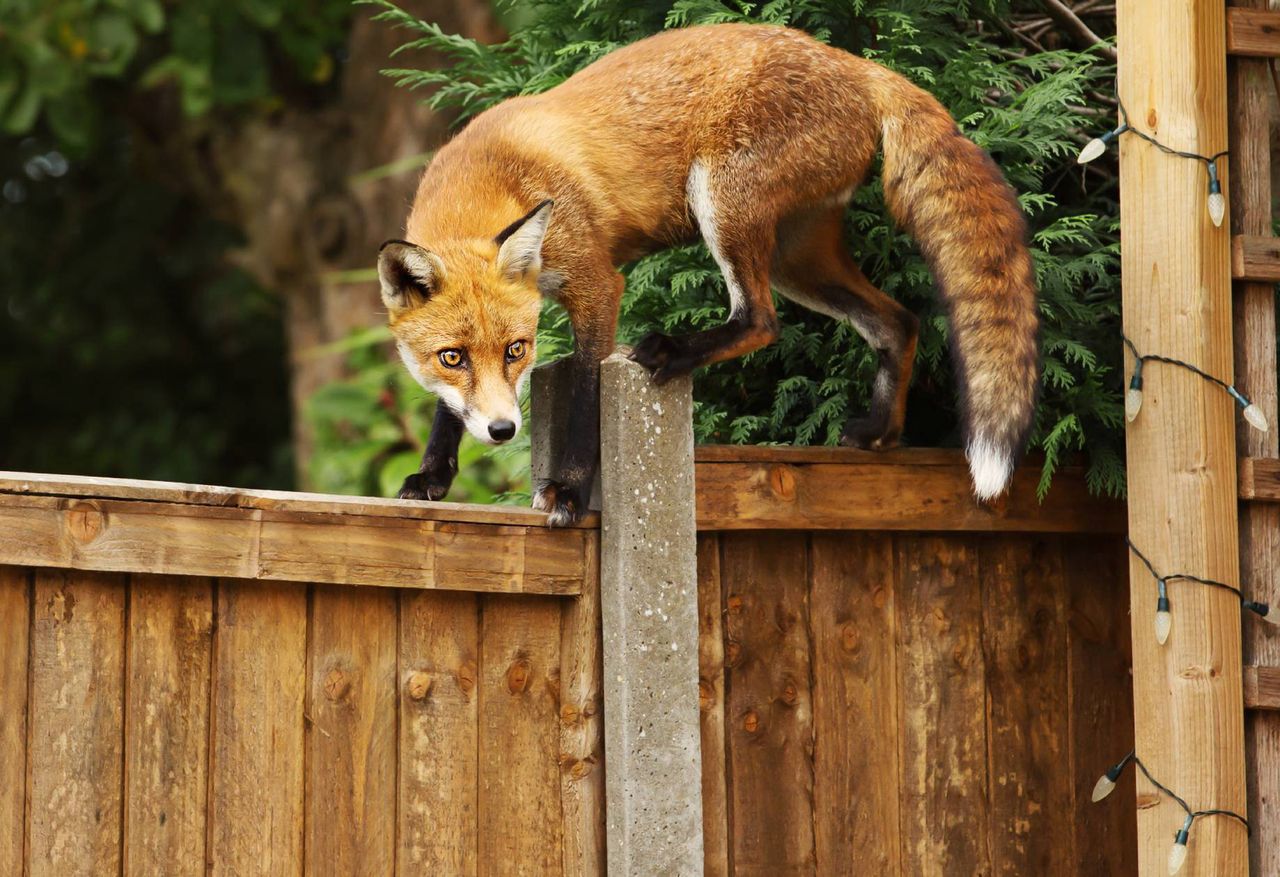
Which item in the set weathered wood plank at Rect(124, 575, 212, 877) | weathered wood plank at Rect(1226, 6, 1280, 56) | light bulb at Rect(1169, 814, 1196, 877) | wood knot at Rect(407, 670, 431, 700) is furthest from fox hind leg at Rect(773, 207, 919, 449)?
weathered wood plank at Rect(124, 575, 212, 877)

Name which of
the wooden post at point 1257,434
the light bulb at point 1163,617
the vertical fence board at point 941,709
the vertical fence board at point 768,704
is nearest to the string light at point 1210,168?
the wooden post at point 1257,434

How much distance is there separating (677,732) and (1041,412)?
4.56 feet

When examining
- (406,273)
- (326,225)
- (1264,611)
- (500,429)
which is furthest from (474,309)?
(326,225)

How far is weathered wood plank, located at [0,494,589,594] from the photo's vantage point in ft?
8.44

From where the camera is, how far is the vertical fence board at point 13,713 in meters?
2.54

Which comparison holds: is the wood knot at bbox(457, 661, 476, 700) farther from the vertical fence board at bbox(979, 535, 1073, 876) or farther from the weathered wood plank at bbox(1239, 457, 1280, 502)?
the weathered wood plank at bbox(1239, 457, 1280, 502)

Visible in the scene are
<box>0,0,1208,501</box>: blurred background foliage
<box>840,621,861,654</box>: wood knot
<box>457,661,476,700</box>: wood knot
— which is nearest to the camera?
<box>457,661,476,700</box>: wood knot

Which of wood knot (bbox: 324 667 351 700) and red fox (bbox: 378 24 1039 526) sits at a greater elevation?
red fox (bbox: 378 24 1039 526)

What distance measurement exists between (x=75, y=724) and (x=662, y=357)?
1472mm

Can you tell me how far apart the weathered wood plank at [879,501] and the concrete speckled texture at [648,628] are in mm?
176

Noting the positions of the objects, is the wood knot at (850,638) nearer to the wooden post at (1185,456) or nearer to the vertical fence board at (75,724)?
the wooden post at (1185,456)

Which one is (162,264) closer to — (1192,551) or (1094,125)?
(1094,125)

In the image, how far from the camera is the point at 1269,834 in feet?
10.7

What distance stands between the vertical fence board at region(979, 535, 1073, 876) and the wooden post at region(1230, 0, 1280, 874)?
1.60 ft
